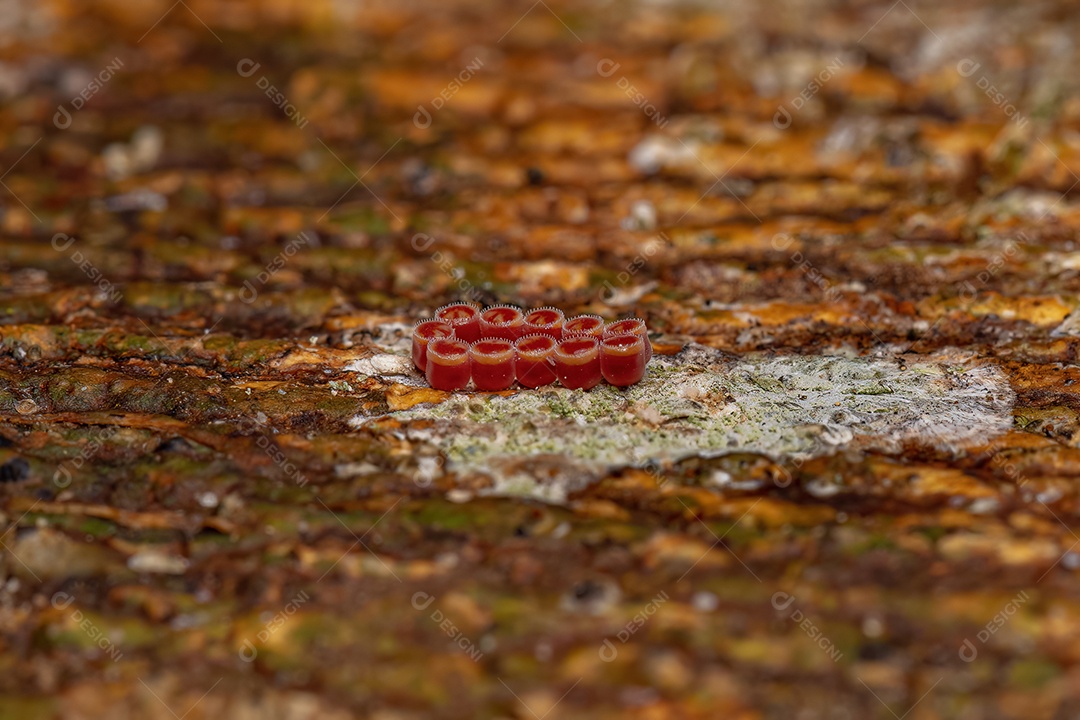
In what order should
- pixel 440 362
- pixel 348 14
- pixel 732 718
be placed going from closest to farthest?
pixel 732 718 < pixel 440 362 < pixel 348 14

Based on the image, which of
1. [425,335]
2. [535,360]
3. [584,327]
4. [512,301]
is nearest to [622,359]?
[584,327]

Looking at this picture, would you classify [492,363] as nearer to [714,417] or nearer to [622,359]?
[622,359]

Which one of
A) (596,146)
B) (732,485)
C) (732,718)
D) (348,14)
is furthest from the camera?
(348,14)

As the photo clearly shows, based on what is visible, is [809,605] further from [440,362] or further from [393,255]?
[393,255]

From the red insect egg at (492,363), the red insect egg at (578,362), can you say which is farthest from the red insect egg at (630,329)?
the red insect egg at (492,363)

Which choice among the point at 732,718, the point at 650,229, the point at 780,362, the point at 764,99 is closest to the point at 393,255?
the point at 650,229

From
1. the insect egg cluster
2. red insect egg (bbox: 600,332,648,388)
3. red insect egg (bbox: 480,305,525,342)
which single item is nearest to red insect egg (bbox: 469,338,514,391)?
the insect egg cluster

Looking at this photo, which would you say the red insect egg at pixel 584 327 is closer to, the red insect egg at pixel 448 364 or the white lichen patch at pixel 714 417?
the white lichen patch at pixel 714 417
